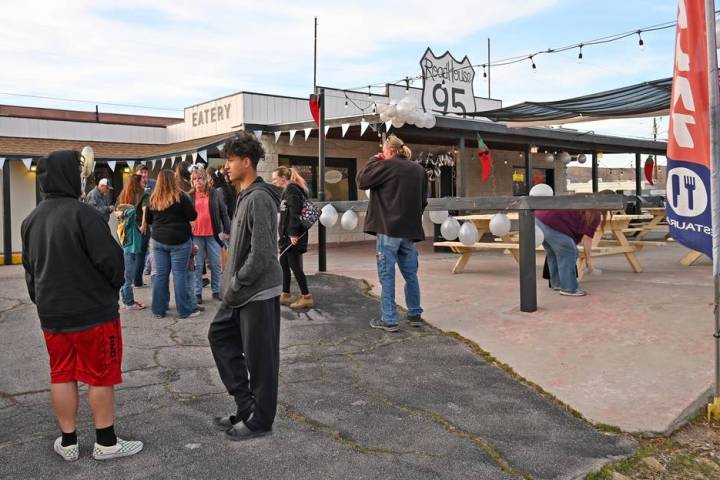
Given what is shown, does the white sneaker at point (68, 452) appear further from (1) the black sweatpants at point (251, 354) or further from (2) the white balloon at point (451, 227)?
(2) the white balloon at point (451, 227)

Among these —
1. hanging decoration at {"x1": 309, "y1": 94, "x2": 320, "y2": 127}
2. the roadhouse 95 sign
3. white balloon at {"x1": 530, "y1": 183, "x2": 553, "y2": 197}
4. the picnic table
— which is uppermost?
the roadhouse 95 sign

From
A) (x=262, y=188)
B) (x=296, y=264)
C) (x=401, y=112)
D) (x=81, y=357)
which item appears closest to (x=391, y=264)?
(x=296, y=264)

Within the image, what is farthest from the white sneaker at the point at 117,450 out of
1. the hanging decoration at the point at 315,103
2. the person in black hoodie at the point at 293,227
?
the hanging decoration at the point at 315,103

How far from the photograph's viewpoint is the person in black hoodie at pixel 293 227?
20.7ft

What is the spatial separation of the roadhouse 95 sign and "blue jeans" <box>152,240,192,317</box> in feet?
25.9

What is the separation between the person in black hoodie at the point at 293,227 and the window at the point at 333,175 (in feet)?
24.1

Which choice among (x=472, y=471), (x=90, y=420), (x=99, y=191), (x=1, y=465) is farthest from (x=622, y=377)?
(x=99, y=191)

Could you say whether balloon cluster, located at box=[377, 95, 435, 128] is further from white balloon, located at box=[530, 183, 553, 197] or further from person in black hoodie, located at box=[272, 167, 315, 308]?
white balloon, located at box=[530, 183, 553, 197]

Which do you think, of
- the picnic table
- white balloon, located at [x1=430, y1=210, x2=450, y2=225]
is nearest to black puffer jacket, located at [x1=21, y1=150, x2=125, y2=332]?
white balloon, located at [x1=430, y1=210, x2=450, y2=225]

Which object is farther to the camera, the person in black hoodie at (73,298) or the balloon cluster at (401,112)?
the balloon cluster at (401,112)

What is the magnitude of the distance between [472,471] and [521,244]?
143 inches

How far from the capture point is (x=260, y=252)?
305cm

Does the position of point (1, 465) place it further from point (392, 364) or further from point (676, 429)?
point (676, 429)

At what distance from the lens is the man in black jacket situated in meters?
5.36
